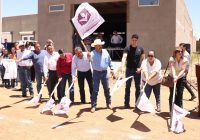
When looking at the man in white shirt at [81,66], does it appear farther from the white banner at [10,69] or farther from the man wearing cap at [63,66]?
the white banner at [10,69]

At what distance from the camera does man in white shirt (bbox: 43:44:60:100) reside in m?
10.7

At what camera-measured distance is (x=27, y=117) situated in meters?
Result: 8.97

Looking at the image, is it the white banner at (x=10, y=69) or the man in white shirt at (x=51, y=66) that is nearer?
the man in white shirt at (x=51, y=66)

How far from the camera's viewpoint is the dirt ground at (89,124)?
7273 millimetres

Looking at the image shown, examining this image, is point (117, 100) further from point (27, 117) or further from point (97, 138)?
point (97, 138)

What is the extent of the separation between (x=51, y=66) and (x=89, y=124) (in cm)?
311

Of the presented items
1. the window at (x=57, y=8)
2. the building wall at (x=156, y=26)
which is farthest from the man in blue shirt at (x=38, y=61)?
the window at (x=57, y=8)

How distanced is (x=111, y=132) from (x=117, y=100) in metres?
4.20

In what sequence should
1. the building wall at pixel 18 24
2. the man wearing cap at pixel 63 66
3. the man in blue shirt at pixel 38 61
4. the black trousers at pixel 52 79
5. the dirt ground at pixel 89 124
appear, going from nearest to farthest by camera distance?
1. the dirt ground at pixel 89 124
2. the man wearing cap at pixel 63 66
3. the black trousers at pixel 52 79
4. the man in blue shirt at pixel 38 61
5. the building wall at pixel 18 24

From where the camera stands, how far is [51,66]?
10.7 meters

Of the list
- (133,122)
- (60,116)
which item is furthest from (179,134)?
(60,116)

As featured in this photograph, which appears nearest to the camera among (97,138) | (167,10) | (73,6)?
(97,138)

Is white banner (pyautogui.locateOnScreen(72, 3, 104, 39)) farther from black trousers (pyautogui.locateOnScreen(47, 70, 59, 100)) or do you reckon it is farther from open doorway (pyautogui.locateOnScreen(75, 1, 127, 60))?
open doorway (pyautogui.locateOnScreen(75, 1, 127, 60))

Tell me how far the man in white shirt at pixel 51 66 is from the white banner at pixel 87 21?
1.61 metres
